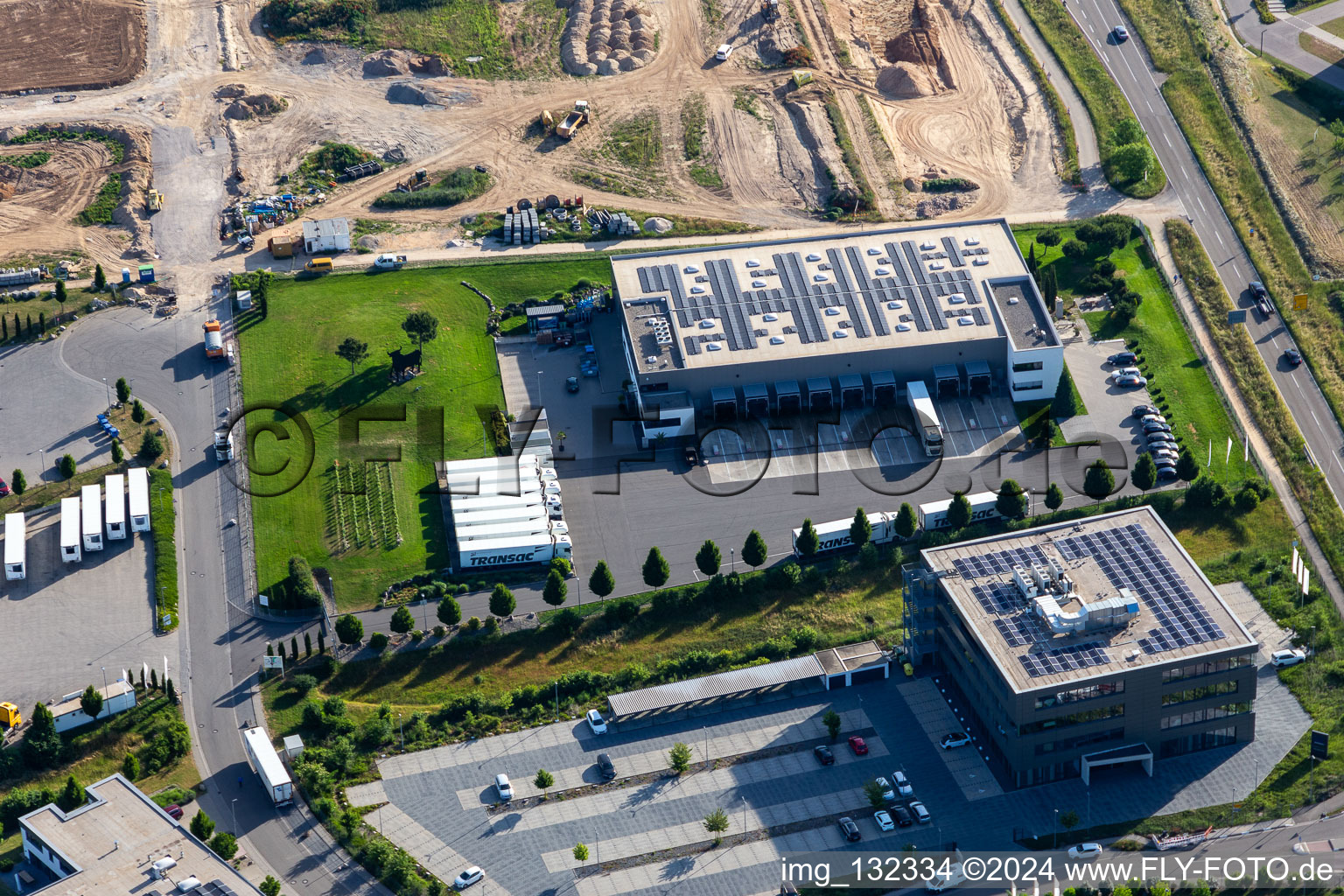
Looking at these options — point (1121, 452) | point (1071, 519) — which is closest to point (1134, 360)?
point (1121, 452)

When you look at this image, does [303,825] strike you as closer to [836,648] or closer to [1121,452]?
[836,648]

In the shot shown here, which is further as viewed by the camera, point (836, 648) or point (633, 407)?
point (633, 407)

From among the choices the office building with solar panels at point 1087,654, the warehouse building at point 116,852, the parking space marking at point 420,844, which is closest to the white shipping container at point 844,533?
the office building with solar panels at point 1087,654

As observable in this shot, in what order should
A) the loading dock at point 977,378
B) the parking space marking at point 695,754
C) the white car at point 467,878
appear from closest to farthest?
1. the white car at point 467,878
2. the parking space marking at point 695,754
3. the loading dock at point 977,378

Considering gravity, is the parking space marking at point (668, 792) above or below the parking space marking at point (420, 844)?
above

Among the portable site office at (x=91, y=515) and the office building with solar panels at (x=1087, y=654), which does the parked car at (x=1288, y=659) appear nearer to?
the office building with solar panels at (x=1087, y=654)

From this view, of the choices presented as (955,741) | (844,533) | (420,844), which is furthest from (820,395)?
(420,844)
